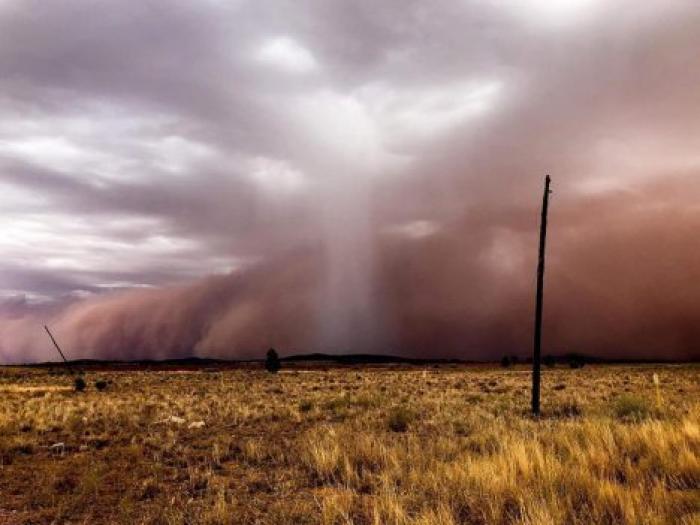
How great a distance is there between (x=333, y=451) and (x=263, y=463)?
1811 millimetres

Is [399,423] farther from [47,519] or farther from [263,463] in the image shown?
[47,519]

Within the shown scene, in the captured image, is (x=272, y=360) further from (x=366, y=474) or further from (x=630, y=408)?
(x=366, y=474)

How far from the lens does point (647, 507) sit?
7070 millimetres

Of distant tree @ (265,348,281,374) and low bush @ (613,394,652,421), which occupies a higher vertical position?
low bush @ (613,394,652,421)

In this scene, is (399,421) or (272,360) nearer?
(399,421)

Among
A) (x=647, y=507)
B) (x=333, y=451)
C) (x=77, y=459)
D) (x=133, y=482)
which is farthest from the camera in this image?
(x=77, y=459)

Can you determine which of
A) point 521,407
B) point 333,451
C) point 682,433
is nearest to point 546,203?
point 521,407

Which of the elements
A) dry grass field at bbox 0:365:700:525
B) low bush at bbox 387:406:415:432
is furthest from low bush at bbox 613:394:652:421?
low bush at bbox 387:406:415:432

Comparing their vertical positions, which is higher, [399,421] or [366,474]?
[366,474]

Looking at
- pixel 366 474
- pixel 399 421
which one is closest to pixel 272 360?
pixel 399 421

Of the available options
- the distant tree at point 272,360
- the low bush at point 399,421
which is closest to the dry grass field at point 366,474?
Result: the low bush at point 399,421

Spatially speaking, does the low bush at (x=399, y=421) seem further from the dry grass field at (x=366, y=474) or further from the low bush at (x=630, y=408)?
the low bush at (x=630, y=408)

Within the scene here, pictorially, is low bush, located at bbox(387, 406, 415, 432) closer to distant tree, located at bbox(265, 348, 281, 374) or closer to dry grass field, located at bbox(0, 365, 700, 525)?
dry grass field, located at bbox(0, 365, 700, 525)

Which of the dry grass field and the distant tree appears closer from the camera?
the dry grass field
